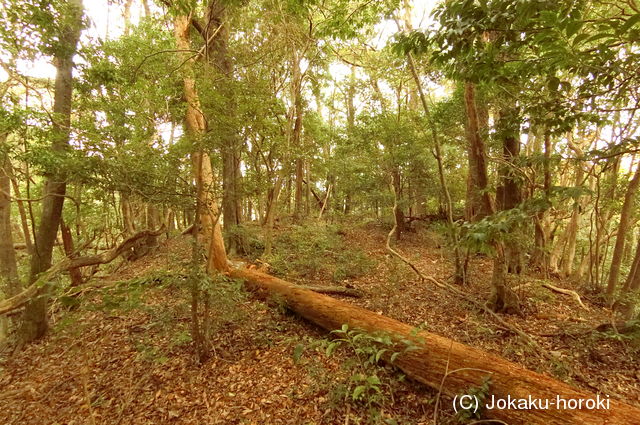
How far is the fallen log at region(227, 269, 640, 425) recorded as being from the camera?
2.43 meters

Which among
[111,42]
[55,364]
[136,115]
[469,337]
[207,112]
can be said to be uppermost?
[111,42]

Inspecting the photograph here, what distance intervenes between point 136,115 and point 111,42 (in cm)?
240

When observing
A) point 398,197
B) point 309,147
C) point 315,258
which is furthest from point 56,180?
point 398,197

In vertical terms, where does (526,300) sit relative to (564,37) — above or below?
below

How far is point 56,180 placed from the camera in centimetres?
489

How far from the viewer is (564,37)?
6.17ft

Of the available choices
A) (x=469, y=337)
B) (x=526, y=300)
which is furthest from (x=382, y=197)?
(x=469, y=337)

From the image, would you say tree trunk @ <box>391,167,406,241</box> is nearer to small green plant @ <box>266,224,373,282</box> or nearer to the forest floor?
small green plant @ <box>266,224,373,282</box>

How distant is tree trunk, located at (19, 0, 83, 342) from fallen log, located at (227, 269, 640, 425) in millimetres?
5450

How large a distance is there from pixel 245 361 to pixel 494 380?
3228mm

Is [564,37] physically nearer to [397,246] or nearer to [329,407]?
[329,407]

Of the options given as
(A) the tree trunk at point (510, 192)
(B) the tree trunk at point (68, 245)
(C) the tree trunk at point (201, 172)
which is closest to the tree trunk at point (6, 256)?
(B) the tree trunk at point (68, 245)

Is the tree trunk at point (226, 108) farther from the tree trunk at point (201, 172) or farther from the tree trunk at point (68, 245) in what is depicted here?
the tree trunk at point (68, 245)

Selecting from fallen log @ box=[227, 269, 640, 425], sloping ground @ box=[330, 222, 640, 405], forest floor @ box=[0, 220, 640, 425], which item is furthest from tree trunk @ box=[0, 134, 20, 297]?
sloping ground @ box=[330, 222, 640, 405]
